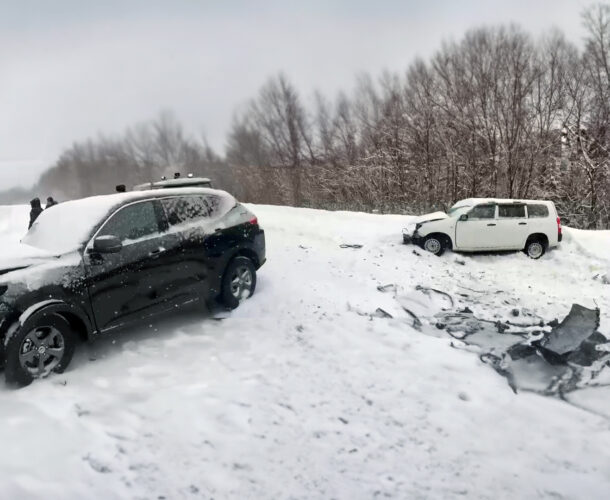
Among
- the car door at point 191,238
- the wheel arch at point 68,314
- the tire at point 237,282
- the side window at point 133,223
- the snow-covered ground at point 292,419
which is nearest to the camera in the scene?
the snow-covered ground at point 292,419

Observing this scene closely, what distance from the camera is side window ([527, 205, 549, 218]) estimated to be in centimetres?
1076

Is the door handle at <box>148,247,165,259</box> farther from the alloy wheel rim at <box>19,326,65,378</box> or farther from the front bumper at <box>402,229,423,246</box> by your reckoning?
the front bumper at <box>402,229,423,246</box>

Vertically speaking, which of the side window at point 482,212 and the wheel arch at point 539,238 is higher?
the side window at point 482,212

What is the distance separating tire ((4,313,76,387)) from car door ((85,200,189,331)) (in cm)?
39

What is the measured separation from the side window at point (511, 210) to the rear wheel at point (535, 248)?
0.75m

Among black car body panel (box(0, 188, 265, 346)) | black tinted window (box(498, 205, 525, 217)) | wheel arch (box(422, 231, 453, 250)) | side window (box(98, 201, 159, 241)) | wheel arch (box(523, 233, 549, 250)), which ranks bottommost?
wheel arch (box(523, 233, 549, 250))

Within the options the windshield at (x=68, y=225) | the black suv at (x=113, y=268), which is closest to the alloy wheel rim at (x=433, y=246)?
the black suv at (x=113, y=268)

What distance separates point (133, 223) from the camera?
518cm

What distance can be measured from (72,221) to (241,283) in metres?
2.43

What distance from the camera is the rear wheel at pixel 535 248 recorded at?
10594 millimetres

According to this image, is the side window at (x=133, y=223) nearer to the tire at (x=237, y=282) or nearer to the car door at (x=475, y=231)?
the tire at (x=237, y=282)

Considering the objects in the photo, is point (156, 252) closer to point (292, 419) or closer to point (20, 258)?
point (20, 258)

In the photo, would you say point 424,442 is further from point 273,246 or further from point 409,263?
point 273,246

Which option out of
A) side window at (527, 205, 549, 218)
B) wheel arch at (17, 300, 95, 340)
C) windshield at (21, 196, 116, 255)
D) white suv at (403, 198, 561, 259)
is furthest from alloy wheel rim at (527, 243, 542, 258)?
wheel arch at (17, 300, 95, 340)
